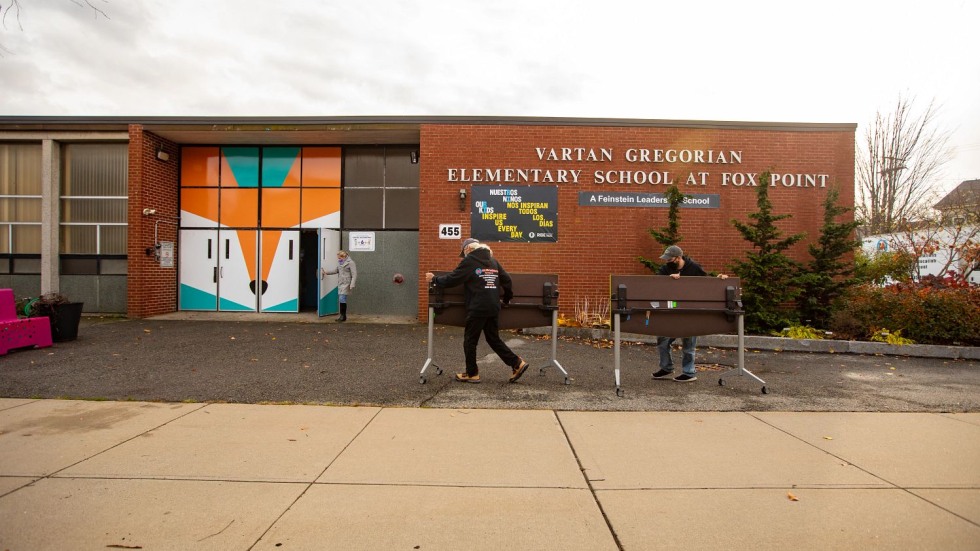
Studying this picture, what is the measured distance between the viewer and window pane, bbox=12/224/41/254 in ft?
45.4

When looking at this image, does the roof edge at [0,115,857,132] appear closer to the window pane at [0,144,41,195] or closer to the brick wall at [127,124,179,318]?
the brick wall at [127,124,179,318]

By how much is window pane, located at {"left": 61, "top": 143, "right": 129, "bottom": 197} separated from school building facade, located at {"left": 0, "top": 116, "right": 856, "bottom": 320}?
41 millimetres

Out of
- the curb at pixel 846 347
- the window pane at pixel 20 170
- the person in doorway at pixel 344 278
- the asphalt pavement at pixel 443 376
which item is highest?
the window pane at pixel 20 170

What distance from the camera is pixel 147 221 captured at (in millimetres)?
13258

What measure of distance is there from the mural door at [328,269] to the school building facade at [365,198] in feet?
0.18

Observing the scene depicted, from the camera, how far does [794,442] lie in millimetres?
4410

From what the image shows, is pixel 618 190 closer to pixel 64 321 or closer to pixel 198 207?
pixel 198 207

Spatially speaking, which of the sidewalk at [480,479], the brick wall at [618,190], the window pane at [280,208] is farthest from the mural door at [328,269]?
the sidewalk at [480,479]

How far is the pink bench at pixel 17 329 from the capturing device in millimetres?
7969

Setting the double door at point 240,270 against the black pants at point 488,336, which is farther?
the double door at point 240,270

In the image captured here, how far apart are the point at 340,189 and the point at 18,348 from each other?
7.72m

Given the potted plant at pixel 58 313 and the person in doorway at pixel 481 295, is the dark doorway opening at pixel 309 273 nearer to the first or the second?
the potted plant at pixel 58 313

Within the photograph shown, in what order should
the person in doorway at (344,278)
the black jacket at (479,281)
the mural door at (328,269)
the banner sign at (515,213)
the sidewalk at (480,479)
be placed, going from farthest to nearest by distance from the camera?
1. the mural door at (328,269)
2. the person in doorway at (344,278)
3. the banner sign at (515,213)
4. the black jacket at (479,281)
5. the sidewalk at (480,479)

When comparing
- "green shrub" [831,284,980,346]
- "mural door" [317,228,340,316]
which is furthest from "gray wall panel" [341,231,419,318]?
"green shrub" [831,284,980,346]
